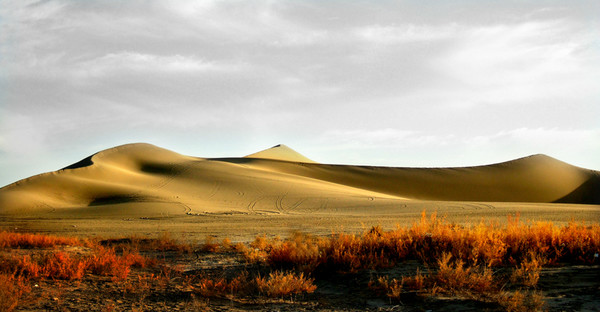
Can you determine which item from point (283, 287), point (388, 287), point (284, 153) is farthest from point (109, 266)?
point (284, 153)

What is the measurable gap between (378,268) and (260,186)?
3812 centimetres

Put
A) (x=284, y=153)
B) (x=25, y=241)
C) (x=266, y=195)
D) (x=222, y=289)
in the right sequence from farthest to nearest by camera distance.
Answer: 1. (x=284, y=153)
2. (x=266, y=195)
3. (x=25, y=241)
4. (x=222, y=289)

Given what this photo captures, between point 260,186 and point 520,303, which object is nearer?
point 520,303

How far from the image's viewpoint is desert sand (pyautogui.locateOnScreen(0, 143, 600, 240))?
22.4 metres

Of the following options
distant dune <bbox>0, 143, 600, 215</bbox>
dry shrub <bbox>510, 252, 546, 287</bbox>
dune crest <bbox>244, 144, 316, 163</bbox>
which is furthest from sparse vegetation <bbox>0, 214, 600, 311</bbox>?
dune crest <bbox>244, 144, 316, 163</bbox>

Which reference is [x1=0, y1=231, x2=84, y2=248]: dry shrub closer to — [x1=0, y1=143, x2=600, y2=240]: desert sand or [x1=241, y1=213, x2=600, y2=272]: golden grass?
[x1=0, y1=143, x2=600, y2=240]: desert sand

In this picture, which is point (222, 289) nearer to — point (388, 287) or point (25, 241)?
point (388, 287)

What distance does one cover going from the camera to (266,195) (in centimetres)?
4147

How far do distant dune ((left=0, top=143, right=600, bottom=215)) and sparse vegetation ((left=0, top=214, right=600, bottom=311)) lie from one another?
72.5 ft

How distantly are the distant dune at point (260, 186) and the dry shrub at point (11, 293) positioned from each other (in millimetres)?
23623

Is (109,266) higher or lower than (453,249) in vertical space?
lower

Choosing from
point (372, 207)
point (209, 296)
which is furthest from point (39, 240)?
point (372, 207)

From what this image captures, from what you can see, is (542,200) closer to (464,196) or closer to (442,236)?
(464,196)

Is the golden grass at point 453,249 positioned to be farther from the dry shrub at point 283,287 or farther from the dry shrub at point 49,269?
the dry shrub at point 49,269
